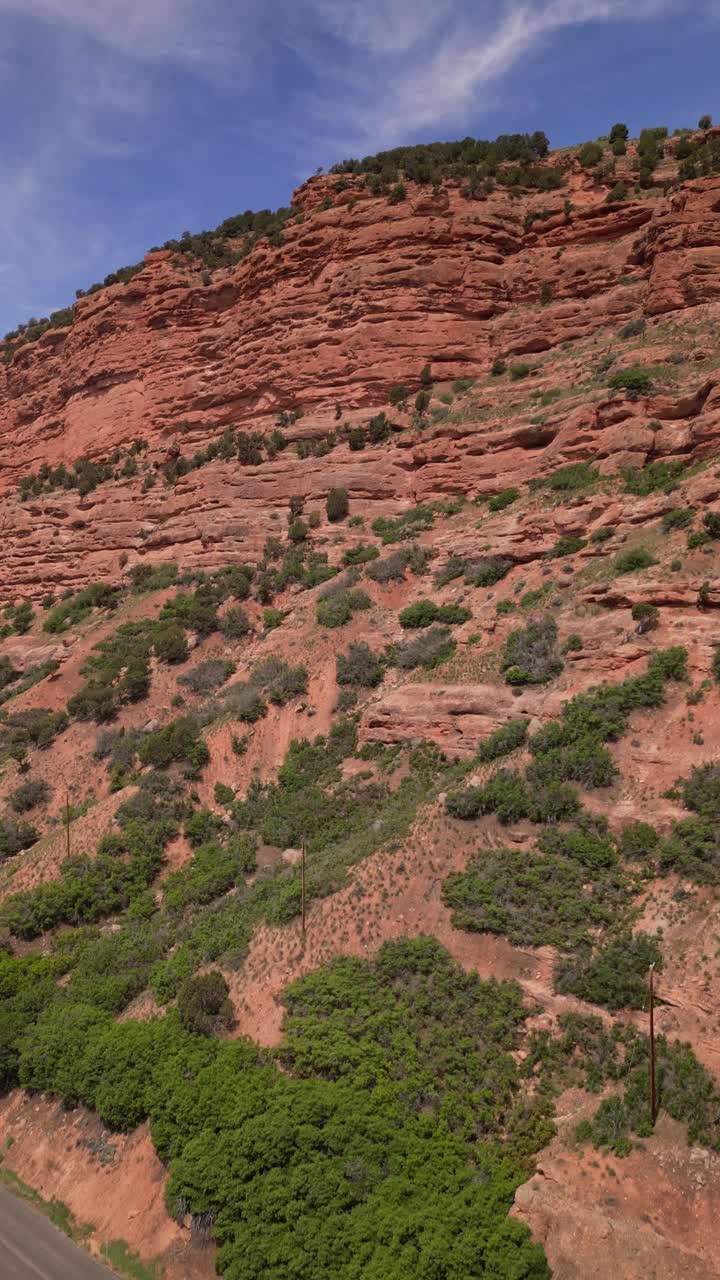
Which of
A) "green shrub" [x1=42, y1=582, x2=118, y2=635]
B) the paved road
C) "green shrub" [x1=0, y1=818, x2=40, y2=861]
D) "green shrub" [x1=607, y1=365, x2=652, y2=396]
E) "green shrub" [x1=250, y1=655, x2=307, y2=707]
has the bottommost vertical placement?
the paved road

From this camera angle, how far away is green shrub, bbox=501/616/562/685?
18469 mm

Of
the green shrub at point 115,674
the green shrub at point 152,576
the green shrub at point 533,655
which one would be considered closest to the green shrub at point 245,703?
the green shrub at point 115,674

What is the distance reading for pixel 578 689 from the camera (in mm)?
17438

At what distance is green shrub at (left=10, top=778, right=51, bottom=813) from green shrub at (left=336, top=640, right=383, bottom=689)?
1058 centimetres

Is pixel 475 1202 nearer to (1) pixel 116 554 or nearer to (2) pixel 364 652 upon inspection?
(2) pixel 364 652

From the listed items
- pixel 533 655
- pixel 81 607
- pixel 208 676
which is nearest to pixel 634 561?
pixel 533 655

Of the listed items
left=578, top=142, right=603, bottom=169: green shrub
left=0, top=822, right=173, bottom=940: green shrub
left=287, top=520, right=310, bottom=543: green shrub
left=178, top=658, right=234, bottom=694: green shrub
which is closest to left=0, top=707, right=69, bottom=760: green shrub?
left=178, top=658, right=234, bottom=694: green shrub

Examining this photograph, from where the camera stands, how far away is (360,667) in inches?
947

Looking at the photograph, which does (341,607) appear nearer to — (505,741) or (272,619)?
(272,619)

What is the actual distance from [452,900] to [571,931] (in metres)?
2.45

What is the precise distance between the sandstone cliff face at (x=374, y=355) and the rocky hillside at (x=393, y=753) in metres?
0.20

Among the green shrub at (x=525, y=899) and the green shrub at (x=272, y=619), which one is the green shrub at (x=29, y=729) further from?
the green shrub at (x=525, y=899)

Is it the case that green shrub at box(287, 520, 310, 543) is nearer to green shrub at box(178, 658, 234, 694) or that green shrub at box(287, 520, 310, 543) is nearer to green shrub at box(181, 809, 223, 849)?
green shrub at box(178, 658, 234, 694)

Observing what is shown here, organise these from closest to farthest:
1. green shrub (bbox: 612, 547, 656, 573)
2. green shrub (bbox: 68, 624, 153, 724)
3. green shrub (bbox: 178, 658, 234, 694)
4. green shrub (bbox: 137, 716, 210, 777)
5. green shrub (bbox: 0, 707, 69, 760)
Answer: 1. green shrub (bbox: 612, 547, 656, 573)
2. green shrub (bbox: 137, 716, 210, 777)
3. green shrub (bbox: 0, 707, 69, 760)
4. green shrub (bbox: 68, 624, 153, 724)
5. green shrub (bbox: 178, 658, 234, 694)
